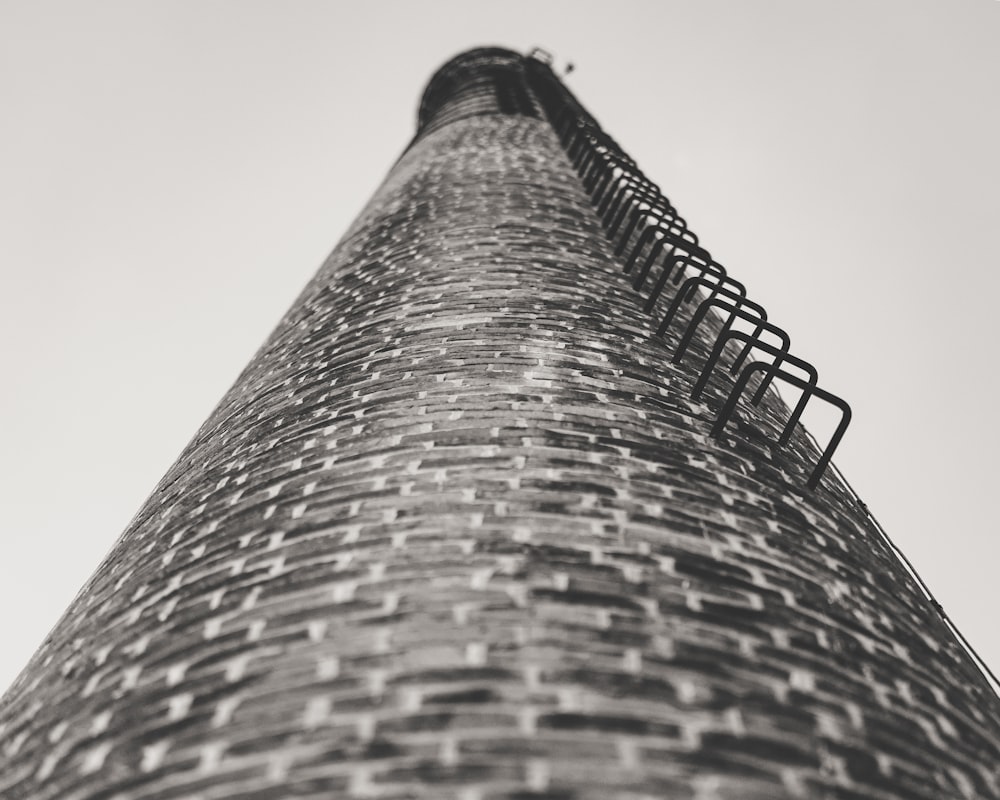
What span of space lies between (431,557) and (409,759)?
791 mm

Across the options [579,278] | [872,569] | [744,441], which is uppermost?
[579,278]

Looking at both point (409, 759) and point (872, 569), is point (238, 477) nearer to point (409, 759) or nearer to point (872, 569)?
point (409, 759)

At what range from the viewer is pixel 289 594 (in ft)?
9.44

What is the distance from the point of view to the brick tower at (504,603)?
2305 mm

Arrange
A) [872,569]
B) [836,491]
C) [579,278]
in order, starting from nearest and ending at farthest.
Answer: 1. [872,569]
2. [836,491]
3. [579,278]

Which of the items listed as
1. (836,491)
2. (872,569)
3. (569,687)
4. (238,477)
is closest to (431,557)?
(569,687)

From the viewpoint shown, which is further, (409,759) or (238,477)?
(238,477)

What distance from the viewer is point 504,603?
2.67m

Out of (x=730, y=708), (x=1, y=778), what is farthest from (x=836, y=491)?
(x=1, y=778)

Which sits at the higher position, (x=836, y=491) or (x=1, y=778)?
(x=836, y=491)

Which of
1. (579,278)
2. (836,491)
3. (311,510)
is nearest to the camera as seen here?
(311,510)

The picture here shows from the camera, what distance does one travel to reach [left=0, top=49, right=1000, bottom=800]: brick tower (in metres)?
2.30

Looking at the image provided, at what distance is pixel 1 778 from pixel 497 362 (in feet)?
8.29

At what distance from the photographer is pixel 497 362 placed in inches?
161
